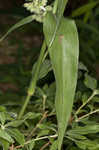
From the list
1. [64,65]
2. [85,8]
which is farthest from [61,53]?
[85,8]

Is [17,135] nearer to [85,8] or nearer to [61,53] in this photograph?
[61,53]

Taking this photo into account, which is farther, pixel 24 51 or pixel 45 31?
pixel 24 51

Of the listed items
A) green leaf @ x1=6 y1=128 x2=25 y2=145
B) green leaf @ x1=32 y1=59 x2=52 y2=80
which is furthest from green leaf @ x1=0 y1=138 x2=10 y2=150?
green leaf @ x1=32 y1=59 x2=52 y2=80

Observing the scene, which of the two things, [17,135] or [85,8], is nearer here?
[17,135]

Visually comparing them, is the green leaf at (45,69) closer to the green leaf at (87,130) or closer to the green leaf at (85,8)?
→ the green leaf at (87,130)

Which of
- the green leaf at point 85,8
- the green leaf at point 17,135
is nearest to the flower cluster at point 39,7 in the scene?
the green leaf at point 17,135

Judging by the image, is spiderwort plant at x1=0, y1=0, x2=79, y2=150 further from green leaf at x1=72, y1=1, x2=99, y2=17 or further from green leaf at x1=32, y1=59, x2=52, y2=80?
green leaf at x1=72, y1=1, x2=99, y2=17

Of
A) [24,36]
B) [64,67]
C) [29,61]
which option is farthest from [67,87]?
[24,36]

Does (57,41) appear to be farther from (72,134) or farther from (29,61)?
(29,61)
